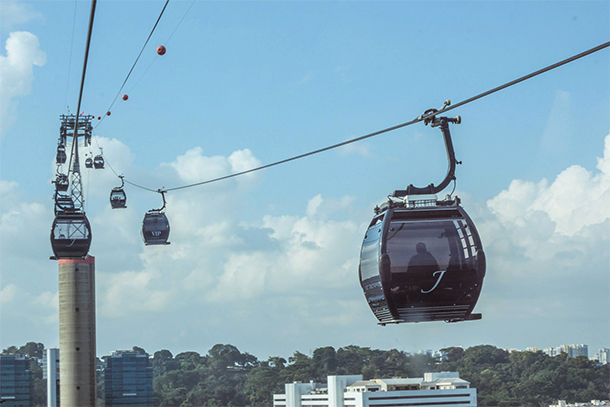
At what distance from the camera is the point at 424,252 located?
12.8 metres

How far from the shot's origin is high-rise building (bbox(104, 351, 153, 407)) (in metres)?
116

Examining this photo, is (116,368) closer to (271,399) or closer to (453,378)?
(271,399)

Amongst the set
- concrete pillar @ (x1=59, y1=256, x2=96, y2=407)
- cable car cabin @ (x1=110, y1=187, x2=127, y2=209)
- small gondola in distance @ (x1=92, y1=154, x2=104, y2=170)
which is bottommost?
concrete pillar @ (x1=59, y1=256, x2=96, y2=407)

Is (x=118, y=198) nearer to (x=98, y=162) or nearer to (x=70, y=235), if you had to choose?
(x=98, y=162)

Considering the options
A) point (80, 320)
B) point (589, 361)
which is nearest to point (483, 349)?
point (589, 361)

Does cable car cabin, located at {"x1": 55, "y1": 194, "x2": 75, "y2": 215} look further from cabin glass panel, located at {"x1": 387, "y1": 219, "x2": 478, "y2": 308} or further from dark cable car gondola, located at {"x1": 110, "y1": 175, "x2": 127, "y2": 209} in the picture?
cabin glass panel, located at {"x1": 387, "y1": 219, "x2": 478, "y2": 308}

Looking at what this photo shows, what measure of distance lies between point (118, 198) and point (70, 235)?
1373 centimetres

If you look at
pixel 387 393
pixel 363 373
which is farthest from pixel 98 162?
pixel 363 373

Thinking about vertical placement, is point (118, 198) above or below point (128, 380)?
above

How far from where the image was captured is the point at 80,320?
301 ft

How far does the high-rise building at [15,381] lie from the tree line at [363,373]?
5.44ft

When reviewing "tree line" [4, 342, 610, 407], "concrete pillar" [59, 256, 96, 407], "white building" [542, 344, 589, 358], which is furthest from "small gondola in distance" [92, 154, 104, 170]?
"white building" [542, 344, 589, 358]

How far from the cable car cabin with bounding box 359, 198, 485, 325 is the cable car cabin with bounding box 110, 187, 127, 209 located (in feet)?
90.9

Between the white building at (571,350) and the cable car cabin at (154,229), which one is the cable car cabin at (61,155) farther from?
the white building at (571,350)
